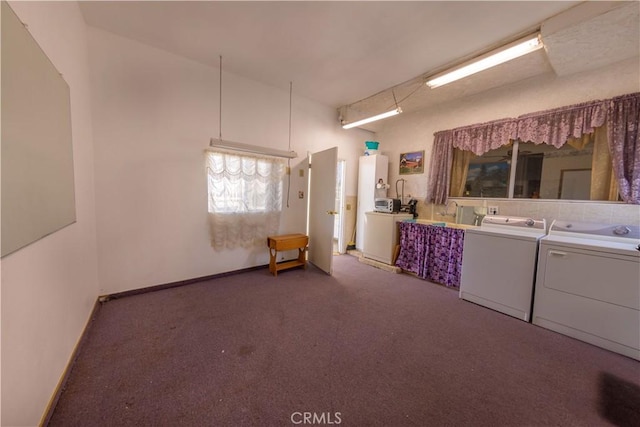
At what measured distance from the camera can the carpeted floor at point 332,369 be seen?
1.38 m

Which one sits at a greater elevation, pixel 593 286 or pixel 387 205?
pixel 387 205

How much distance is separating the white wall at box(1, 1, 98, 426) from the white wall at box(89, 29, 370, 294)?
159 millimetres

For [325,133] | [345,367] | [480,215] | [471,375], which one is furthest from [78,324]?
[480,215]

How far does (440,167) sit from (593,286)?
242 cm

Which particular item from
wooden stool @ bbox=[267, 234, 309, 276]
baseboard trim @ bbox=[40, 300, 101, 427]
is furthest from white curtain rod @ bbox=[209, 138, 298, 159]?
baseboard trim @ bbox=[40, 300, 101, 427]

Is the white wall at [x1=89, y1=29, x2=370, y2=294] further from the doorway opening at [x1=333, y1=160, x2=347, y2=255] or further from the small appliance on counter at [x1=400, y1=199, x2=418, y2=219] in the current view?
the small appliance on counter at [x1=400, y1=199, x2=418, y2=219]

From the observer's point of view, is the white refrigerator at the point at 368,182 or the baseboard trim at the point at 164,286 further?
the white refrigerator at the point at 368,182

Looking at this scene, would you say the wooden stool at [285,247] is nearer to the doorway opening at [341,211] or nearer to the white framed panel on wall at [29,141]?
the doorway opening at [341,211]

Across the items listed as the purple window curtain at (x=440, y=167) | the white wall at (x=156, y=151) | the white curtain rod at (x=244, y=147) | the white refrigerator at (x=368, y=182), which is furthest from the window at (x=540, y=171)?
the white wall at (x=156, y=151)

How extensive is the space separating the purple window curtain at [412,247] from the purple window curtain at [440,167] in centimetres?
74

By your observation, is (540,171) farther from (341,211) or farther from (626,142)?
(341,211)

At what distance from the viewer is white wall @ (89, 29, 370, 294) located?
8.45ft

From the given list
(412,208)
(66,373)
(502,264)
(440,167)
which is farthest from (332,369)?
(440,167)

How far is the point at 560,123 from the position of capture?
2867 millimetres
